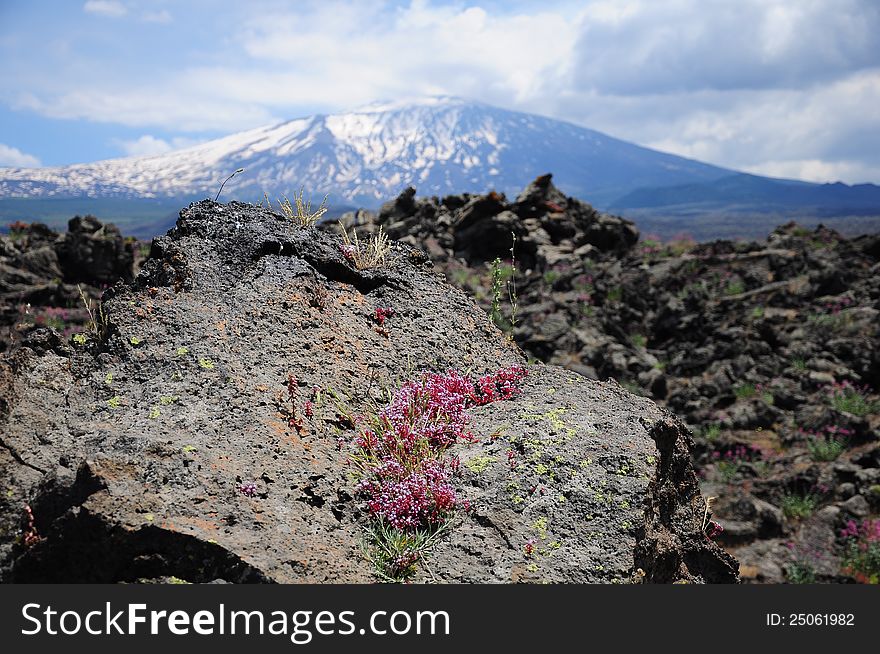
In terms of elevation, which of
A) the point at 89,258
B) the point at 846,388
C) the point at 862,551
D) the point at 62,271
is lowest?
the point at 862,551

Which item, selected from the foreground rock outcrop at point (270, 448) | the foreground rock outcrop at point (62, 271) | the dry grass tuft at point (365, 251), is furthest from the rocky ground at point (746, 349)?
the foreground rock outcrop at point (62, 271)

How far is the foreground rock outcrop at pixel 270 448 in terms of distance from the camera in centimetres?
286

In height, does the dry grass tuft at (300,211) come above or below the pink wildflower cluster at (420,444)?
above

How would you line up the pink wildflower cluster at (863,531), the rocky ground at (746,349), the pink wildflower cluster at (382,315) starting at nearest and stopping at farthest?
the pink wildflower cluster at (382,315) < the pink wildflower cluster at (863,531) < the rocky ground at (746,349)

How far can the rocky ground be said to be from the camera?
9500 millimetres

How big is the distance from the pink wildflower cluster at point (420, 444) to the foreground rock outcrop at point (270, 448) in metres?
0.09

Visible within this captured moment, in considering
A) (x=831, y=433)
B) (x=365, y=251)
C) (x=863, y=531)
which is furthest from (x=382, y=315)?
(x=831, y=433)

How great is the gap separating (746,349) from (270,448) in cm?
1545

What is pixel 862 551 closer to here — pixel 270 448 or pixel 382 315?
pixel 382 315

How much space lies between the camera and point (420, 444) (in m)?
3.63

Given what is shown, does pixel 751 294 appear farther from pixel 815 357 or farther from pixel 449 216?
pixel 449 216

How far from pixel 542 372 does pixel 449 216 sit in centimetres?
3300

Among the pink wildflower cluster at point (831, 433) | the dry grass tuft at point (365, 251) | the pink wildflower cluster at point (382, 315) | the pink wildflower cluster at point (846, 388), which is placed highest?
the dry grass tuft at point (365, 251)

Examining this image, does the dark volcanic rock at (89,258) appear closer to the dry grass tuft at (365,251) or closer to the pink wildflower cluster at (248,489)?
the dry grass tuft at (365,251)
